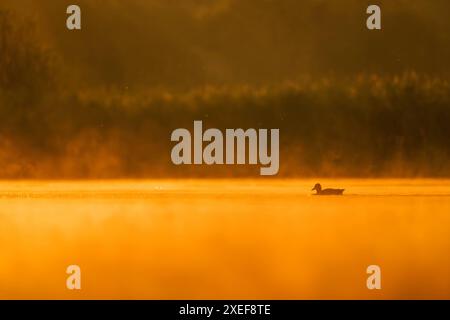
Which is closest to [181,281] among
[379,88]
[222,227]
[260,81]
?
[222,227]

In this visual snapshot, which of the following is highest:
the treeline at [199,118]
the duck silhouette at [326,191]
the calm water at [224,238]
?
the treeline at [199,118]

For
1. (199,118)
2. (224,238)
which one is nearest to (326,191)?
(224,238)

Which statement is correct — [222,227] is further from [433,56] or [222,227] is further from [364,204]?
[433,56]

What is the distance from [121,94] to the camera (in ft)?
10.9

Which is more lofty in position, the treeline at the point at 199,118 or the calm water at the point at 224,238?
the treeline at the point at 199,118

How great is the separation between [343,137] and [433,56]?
0.59 m

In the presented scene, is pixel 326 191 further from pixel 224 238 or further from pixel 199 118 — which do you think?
pixel 199 118

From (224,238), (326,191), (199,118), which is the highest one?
(199,118)

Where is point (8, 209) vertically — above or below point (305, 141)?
below

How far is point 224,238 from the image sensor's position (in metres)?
3.17

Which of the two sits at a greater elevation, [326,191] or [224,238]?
[326,191]

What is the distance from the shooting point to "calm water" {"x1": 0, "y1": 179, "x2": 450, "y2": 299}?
307cm

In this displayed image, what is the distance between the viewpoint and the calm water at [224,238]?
121 inches

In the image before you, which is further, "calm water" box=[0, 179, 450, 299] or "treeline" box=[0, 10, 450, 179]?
"treeline" box=[0, 10, 450, 179]
